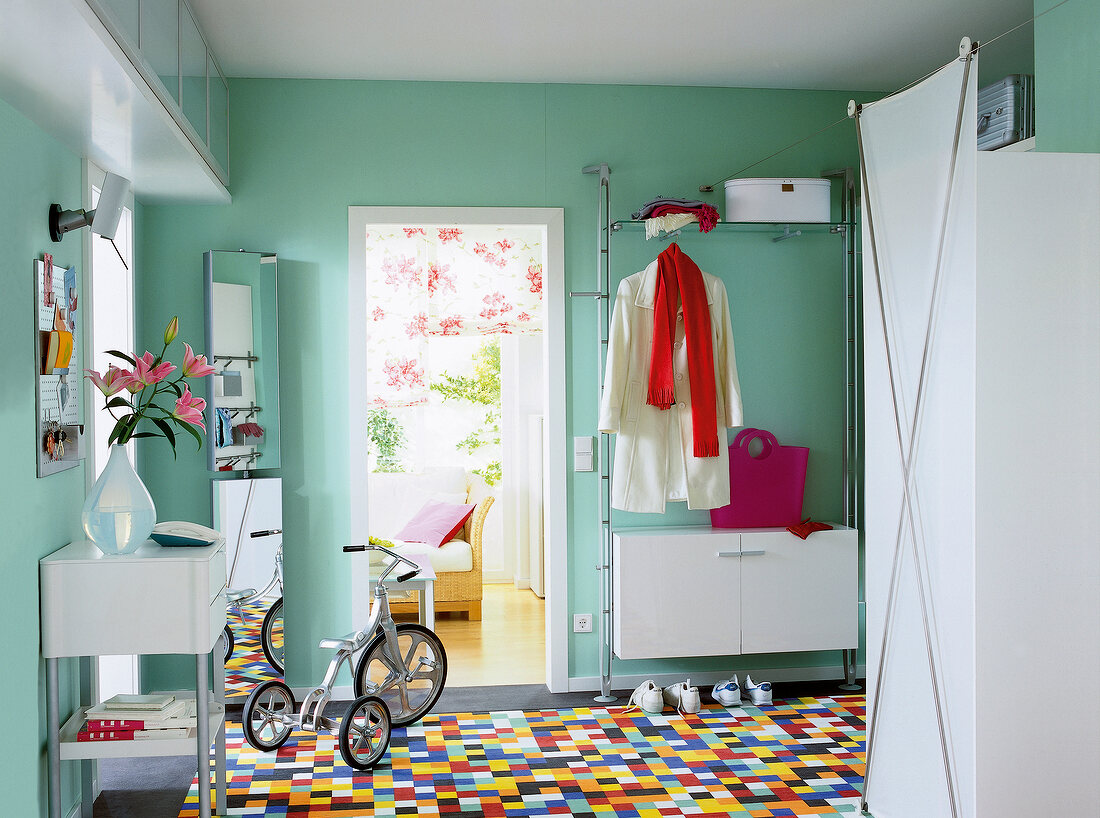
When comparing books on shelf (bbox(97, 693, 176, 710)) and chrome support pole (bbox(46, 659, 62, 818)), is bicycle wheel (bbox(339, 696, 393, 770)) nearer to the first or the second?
books on shelf (bbox(97, 693, 176, 710))

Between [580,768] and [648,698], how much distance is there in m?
0.68

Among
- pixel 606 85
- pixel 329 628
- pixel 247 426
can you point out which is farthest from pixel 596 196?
pixel 329 628

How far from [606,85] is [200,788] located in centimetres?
330

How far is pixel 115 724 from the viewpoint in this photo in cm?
273

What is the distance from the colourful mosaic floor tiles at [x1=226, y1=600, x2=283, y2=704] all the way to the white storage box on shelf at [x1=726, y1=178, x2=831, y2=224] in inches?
107

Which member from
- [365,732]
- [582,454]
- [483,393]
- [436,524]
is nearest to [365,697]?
[365,732]

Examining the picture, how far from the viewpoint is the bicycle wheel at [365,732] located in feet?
11.1

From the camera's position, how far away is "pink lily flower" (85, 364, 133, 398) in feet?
8.99

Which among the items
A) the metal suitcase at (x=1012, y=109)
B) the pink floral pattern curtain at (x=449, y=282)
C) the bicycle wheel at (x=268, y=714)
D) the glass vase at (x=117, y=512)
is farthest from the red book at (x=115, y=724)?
the metal suitcase at (x=1012, y=109)

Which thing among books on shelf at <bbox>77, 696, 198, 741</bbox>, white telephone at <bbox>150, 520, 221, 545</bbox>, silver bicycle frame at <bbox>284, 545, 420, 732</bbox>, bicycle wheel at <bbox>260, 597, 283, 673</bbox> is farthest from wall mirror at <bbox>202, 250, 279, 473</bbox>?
books on shelf at <bbox>77, 696, 198, 741</bbox>

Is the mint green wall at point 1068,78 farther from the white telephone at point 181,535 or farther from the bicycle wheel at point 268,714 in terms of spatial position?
the bicycle wheel at point 268,714

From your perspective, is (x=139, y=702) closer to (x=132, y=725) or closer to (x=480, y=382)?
(x=132, y=725)

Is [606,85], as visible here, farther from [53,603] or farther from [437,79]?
[53,603]

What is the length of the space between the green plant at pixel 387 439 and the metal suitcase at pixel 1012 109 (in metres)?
4.47
